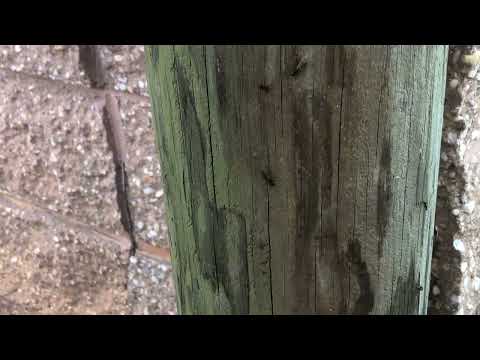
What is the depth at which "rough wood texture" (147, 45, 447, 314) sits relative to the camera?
1.97 ft

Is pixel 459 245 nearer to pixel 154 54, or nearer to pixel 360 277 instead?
pixel 360 277

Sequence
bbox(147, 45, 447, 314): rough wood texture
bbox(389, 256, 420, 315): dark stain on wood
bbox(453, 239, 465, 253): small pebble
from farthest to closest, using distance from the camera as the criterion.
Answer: bbox(453, 239, 465, 253): small pebble, bbox(389, 256, 420, 315): dark stain on wood, bbox(147, 45, 447, 314): rough wood texture

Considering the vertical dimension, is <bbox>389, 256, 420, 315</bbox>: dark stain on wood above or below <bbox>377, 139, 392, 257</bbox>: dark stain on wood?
below

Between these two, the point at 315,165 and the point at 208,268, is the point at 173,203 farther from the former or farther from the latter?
the point at 315,165

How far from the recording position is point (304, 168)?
2.10 feet

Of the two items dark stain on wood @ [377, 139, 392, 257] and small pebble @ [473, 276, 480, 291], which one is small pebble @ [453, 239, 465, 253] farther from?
dark stain on wood @ [377, 139, 392, 257]

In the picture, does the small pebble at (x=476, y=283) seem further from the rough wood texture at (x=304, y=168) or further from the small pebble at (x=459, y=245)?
the rough wood texture at (x=304, y=168)

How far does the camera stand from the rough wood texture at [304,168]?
23.6 inches

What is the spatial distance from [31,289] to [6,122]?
2.28 feet

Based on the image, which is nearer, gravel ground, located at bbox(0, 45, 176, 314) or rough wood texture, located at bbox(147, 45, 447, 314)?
rough wood texture, located at bbox(147, 45, 447, 314)

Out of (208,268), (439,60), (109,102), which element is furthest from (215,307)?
(109,102)

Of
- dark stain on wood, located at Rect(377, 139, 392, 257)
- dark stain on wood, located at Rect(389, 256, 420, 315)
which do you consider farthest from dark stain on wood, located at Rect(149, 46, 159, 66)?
dark stain on wood, located at Rect(389, 256, 420, 315)

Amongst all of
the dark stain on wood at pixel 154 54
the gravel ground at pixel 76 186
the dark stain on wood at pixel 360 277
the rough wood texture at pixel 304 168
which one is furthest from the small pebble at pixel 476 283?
the dark stain on wood at pixel 154 54

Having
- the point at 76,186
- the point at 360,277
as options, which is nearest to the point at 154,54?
the point at 360,277
